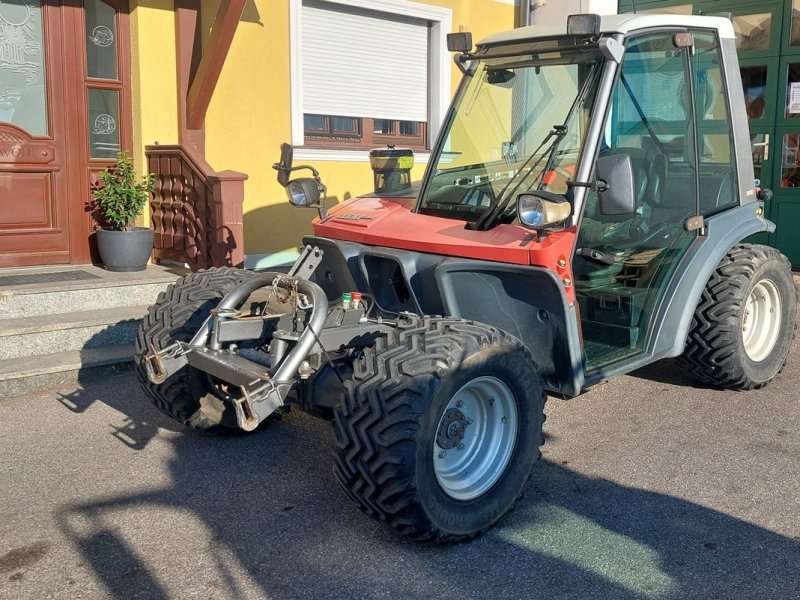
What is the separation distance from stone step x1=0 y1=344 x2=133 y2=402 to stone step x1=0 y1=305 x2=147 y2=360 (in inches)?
2.6

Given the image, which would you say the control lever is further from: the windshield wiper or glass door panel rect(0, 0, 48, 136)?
glass door panel rect(0, 0, 48, 136)

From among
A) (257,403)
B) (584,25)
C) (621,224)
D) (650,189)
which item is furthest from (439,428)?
(584,25)

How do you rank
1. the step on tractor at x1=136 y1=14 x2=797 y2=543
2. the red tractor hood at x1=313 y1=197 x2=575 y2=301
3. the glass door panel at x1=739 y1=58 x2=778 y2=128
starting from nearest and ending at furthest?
1. the step on tractor at x1=136 y1=14 x2=797 y2=543
2. the red tractor hood at x1=313 y1=197 x2=575 y2=301
3. the glass door panel at x1=739 y1=58 x2=778 y2=128

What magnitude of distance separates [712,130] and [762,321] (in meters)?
1.39

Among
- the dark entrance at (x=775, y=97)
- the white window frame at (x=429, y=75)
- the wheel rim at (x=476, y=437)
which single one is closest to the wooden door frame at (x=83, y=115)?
Answer: the white window frame at (x=429, y=75)

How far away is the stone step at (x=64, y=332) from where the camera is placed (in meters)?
5.90

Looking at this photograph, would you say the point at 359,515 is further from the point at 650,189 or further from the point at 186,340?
the point at 650,189

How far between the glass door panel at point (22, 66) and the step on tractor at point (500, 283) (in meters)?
3.69

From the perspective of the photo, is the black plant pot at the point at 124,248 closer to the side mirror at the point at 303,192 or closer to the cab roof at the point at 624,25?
the side mirror at the point at 303,192

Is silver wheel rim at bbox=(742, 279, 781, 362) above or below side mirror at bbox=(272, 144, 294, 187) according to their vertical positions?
below

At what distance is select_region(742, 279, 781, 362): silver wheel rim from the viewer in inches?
217

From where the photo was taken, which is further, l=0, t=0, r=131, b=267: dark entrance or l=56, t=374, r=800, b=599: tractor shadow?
l=0, t=0, r=131, b=267: dark entrance

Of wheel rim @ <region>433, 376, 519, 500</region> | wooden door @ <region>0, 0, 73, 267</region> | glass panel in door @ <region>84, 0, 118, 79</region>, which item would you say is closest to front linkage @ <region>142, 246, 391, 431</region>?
wheel rim @ <region>433, 376, 519, 500</region>

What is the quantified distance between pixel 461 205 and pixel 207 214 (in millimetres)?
3348
